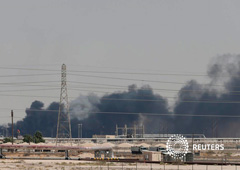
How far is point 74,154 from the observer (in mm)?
192625

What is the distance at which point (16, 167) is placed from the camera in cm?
11962

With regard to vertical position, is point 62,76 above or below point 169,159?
above

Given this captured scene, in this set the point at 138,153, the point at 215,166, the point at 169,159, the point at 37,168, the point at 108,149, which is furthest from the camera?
the point at 138,153

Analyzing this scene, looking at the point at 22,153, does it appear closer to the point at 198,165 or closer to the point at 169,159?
the point at 169,159

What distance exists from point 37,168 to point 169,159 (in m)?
45.2

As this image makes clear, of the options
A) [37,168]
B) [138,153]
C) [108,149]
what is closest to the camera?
[37,168]

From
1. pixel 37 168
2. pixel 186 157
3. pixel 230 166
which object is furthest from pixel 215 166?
pixel 37 168

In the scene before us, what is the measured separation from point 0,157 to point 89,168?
49704 mm

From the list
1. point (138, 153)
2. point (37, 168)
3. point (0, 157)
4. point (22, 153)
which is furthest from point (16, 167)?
point (138, 153)

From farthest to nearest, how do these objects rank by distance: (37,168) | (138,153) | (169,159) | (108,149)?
(138,153), (108,149), (169,159), (37,168)

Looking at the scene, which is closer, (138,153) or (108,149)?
(108,149)

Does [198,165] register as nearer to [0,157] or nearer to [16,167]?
[16,167]

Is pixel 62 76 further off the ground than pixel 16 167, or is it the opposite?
pixel 62 76

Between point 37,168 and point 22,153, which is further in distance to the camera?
point 22,153
